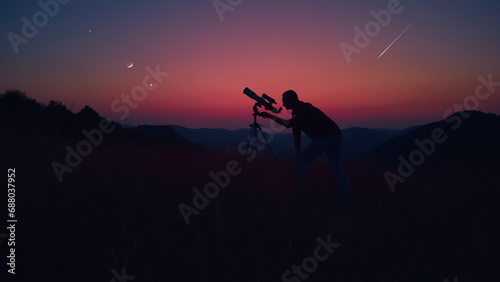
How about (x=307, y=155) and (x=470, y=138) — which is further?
(x=470, y=138)

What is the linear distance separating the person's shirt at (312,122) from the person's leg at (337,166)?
0.14 m

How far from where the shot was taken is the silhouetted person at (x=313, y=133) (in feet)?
14.6

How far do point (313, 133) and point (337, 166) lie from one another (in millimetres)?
684

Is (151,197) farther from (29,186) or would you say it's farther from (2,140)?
(2,140)

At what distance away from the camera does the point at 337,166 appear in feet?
15.1

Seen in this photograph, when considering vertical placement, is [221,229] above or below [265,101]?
below

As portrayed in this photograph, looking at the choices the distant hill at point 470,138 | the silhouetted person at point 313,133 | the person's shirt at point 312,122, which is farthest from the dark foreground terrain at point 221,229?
the distant hill at point 470,138

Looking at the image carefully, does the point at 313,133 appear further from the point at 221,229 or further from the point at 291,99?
the point at 221,229

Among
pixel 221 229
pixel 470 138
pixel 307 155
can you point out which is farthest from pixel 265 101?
pixel 470 138

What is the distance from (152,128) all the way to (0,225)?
32949 millimetres

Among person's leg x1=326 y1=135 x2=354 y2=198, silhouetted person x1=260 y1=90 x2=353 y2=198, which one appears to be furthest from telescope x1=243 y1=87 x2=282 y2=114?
person's leg x1=326 y1=135 x2=354 y2=198

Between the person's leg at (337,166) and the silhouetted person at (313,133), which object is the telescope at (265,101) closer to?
the silhouetted person at (313,133)

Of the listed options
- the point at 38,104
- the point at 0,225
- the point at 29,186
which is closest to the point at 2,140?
the point at 29,186

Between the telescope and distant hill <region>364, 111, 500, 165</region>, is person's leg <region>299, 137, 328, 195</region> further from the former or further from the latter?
distant hill <region>364, 111, 500, 165</region>
